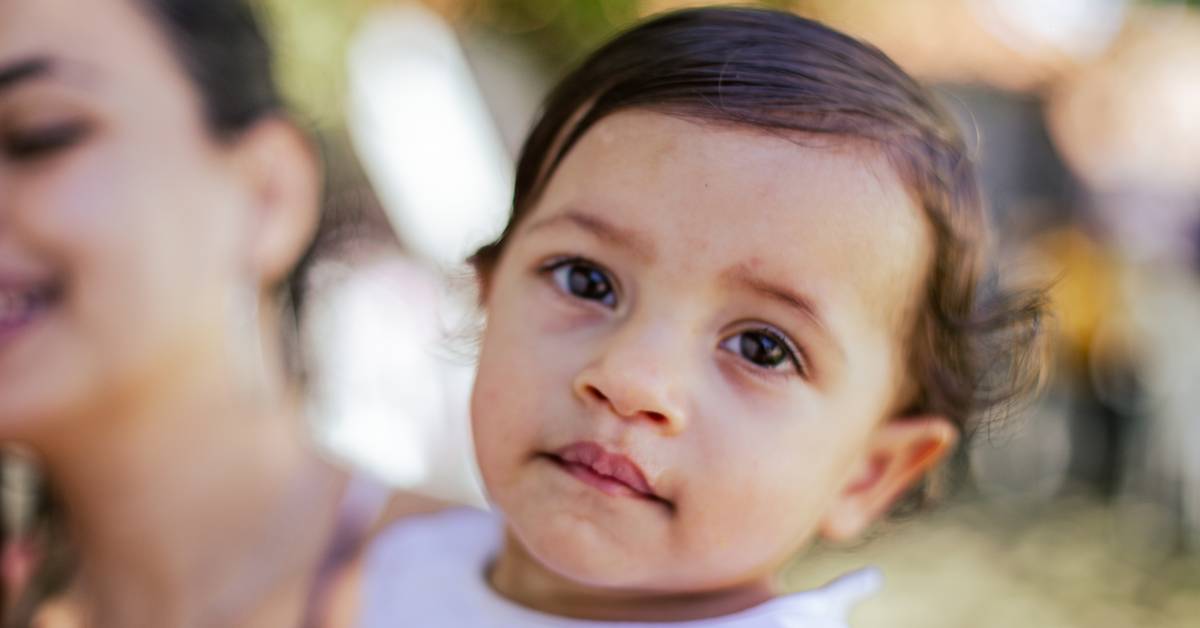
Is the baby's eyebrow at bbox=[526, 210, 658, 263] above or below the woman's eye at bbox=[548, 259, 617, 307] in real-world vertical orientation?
above

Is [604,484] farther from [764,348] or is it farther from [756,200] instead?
[756,200]

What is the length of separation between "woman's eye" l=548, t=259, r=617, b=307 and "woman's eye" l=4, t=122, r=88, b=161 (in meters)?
1.08

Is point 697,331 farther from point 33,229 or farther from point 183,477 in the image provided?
point 183,477

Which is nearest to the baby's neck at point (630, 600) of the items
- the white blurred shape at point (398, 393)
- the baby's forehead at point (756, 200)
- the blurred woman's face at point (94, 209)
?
the baby's forehead at point (756, 200)

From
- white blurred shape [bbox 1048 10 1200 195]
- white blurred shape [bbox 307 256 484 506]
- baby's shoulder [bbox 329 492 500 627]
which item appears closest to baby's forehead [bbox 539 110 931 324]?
baby's shoulder [bbox 329 492 500 627]

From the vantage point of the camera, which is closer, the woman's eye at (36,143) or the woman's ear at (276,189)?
the woman's eye at (36,143)

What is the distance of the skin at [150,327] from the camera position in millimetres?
1801

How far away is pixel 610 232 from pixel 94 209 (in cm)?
110

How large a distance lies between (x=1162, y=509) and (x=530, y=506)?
267 inches

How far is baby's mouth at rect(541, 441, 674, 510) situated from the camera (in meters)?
1.14

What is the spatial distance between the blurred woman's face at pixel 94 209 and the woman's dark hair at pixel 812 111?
76cm

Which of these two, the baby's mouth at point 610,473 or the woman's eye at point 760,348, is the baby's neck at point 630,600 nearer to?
the baby's mouth at point 610,473

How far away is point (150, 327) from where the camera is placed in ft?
6.28

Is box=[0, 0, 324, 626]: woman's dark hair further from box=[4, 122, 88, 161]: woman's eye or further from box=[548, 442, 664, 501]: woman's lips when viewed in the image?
box=[548, 442, 664, 501]: woman's lips
